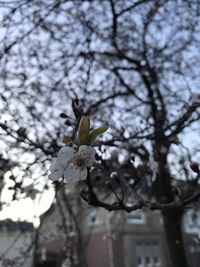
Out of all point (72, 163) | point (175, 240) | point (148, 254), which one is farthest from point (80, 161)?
point (148, 254)

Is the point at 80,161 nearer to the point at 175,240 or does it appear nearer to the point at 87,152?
the point at 87,152

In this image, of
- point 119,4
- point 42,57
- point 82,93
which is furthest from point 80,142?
point 119,4

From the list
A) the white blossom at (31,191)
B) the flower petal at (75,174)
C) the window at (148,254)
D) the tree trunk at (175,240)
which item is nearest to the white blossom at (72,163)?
the flower petal at (75,174)

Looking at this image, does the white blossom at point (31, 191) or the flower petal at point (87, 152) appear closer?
the flower petal at point (87, 152)

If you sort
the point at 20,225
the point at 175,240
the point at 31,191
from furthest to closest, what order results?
the point at 20,225
the point at 175,240
the point at 31,191

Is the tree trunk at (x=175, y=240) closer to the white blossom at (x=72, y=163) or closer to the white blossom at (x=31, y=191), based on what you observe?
the white blossom at (x=31, y=191)

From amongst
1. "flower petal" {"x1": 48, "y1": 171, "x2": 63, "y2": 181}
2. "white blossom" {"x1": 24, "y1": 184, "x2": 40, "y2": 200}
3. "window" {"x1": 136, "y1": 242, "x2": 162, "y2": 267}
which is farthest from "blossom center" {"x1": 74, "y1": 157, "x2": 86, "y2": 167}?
"window" {"x1": 136, "y1": 242, "x2": 162, "y2": 267}
